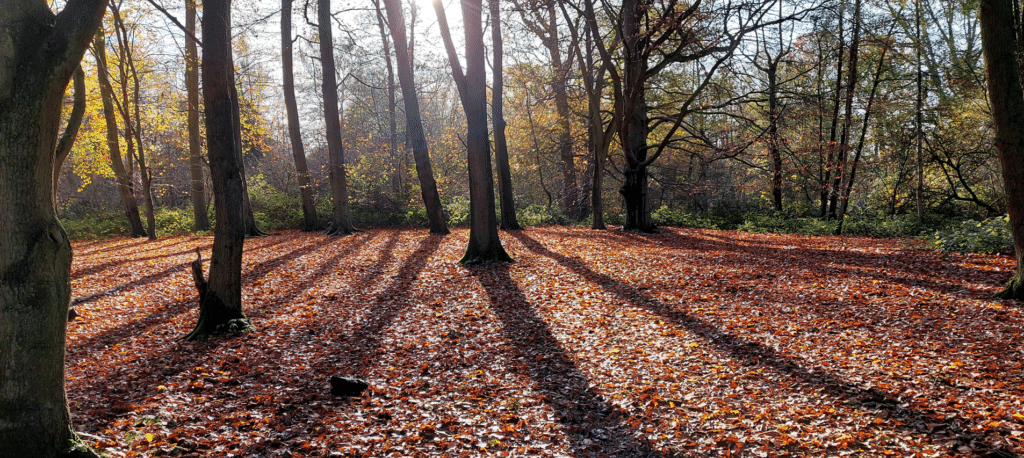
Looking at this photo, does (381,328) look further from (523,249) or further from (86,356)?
(523,249)

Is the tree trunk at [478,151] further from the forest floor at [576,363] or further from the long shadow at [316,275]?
the long shadow at [316,275]

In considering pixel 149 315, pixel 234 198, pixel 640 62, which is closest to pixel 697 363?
pixel 234 198

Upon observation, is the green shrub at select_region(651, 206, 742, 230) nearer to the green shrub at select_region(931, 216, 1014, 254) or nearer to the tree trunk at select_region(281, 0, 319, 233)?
the green shrub at select_region(931, 216, 1014, 254)

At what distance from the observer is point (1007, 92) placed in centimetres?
591

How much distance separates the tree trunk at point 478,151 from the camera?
33.9 feet

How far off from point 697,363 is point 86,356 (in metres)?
6.86

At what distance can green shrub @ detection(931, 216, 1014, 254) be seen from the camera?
8617mm

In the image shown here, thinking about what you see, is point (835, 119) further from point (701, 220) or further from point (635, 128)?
point (635, 128)

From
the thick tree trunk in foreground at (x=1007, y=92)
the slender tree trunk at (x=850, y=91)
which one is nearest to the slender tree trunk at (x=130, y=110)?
the thick tree trunk in foreground at (x=1007, y=92)

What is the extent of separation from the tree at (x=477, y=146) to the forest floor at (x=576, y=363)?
0.98 metres

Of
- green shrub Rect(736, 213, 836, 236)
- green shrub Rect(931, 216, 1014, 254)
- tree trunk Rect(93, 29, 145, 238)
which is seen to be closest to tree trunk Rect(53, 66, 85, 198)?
tree trunk Rect(93, 29, 145, 238)

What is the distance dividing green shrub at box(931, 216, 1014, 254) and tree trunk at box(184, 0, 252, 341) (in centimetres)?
1194

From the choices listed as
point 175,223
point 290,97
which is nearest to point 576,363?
point 290,97

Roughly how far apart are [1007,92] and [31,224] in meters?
9.36
